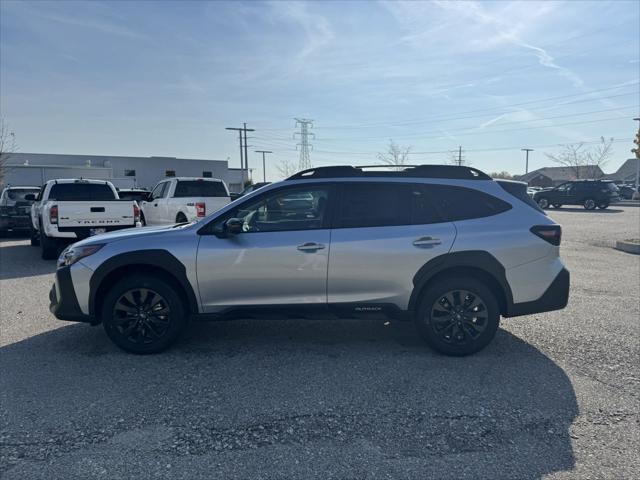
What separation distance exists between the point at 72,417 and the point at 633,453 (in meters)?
3.98

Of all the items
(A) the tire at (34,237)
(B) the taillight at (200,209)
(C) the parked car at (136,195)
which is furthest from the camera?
(C) the parked car at (136,195)

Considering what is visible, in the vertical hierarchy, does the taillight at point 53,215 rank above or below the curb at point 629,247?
above

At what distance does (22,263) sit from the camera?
9.80m

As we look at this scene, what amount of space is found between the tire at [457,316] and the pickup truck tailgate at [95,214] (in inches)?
315

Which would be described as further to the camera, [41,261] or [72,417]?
[41,261]

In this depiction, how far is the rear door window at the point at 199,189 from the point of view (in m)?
11.8

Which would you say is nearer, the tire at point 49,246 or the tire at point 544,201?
the tire at point 49,246

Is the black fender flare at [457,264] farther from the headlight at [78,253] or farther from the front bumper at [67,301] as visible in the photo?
the front bumper at [67,301]

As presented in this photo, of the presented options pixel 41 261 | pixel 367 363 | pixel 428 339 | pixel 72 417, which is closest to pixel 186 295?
pixel 72 417

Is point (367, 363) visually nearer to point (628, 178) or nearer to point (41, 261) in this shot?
point (41, 261)

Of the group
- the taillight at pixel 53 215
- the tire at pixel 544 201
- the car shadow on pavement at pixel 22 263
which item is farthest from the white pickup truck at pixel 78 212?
the tire at pixel 544 201

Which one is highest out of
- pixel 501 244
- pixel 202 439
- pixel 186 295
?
pixel 501 244

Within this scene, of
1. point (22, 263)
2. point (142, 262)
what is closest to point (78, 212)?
point (22, 263)

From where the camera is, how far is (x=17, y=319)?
5660mm
